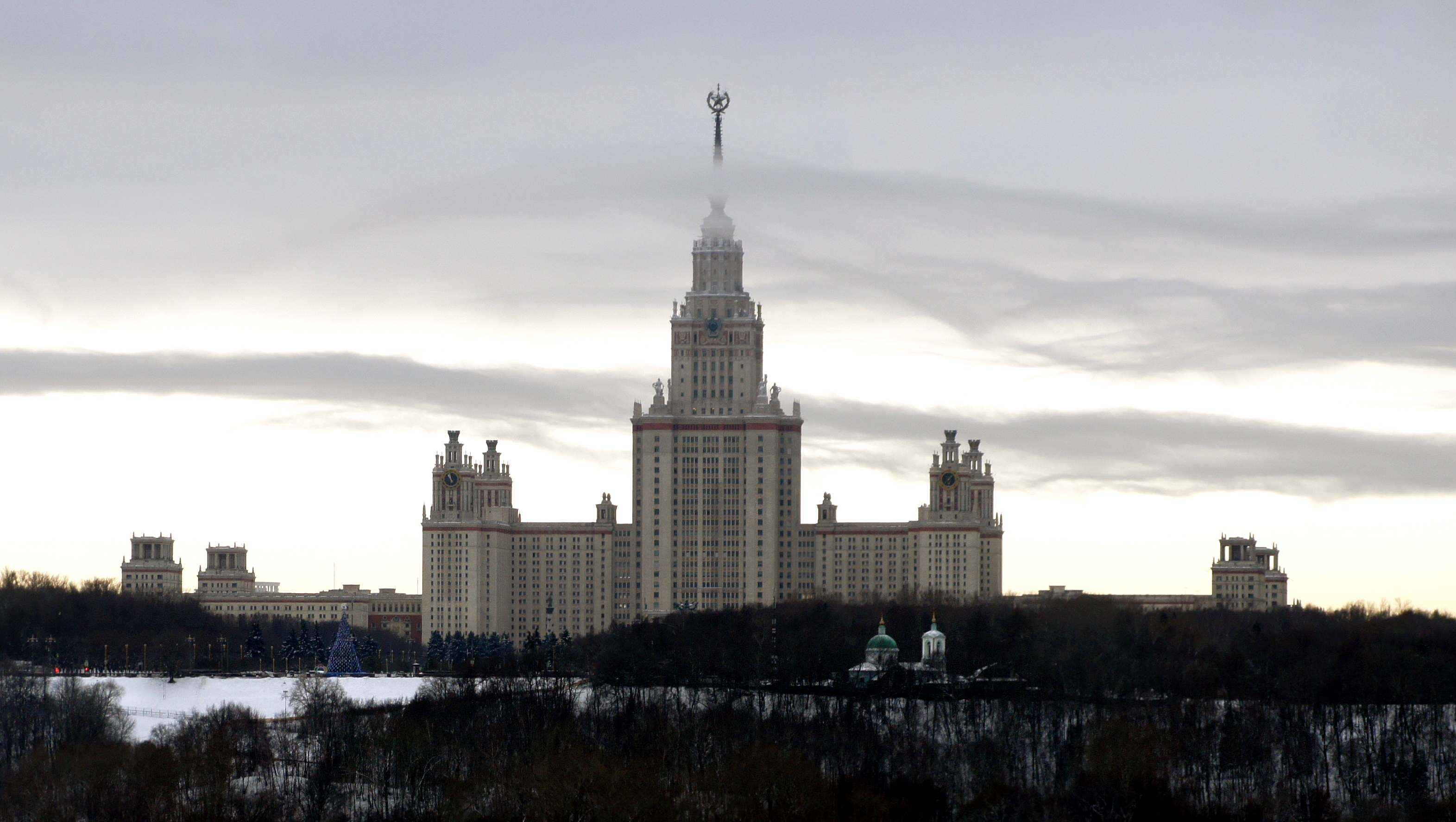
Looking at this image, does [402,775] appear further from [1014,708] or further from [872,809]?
[1014,708]

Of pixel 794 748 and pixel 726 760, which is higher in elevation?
pixel 794 748

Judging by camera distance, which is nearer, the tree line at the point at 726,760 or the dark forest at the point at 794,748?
the tree line at the point at 726,760

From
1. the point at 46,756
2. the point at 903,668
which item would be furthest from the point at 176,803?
the point at 903,668

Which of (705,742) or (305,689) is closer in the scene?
(705,742)

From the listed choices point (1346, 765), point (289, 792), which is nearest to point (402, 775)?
point (289, 792)

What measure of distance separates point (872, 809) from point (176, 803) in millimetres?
36724

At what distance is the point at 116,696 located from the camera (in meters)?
194

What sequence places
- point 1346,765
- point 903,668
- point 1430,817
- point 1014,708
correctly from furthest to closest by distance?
point 903,668 → point 1014,708 → point 1346,765 → point 1430,817

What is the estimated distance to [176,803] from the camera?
150500 millimetres

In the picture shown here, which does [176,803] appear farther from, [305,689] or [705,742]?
[305,689]

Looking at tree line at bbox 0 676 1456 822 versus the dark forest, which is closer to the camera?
tree line at bbox 0 676 1456 822

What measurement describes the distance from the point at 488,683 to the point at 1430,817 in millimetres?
71185

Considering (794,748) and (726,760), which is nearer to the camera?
(726,760)

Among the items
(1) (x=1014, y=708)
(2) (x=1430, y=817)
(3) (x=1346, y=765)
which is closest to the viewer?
(2) (x=1430, y=817)
